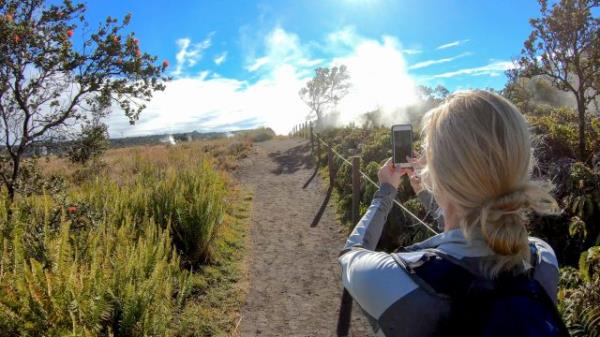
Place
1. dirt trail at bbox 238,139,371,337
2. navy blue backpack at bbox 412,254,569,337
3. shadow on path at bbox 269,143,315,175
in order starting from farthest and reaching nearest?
shadow on path at bbox 269,143,315,175, dirt trail at bbox 238,139,371,337, navy blue backpack at bbox 412,254,569,337

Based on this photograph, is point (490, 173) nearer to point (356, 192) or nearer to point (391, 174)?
point (391, 174)

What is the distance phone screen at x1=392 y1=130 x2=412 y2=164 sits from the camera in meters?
2.07

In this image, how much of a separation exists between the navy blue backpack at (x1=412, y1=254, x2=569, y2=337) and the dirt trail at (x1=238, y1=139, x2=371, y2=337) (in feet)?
12.1

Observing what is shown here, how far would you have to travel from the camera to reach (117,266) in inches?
143

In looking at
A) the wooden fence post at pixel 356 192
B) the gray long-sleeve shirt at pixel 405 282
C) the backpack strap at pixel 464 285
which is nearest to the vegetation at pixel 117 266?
the wooden fence post at pixel 356 192

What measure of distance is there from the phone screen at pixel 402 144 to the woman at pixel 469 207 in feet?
2.60

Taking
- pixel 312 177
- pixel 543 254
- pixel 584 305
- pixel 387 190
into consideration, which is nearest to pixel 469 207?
pixel 543 254

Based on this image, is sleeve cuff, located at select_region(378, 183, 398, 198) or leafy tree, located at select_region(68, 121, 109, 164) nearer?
sleeve cuff, located at select_region(378, 183, 398, 198)

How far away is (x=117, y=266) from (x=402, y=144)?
2623mm

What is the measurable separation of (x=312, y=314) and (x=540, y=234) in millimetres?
2671

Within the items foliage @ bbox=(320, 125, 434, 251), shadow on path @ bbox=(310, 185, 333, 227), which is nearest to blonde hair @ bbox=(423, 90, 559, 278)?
foliage @ bbox=(320, 125, 434, 251)

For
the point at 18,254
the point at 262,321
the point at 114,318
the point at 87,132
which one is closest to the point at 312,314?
the point at 262,321

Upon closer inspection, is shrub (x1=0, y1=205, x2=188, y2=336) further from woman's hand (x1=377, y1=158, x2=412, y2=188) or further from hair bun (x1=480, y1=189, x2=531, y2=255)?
hair bun (x1=480, y1=189, x2=531, y2=255)

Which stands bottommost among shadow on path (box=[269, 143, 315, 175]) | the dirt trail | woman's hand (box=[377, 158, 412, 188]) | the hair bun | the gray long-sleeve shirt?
the dirt trail
